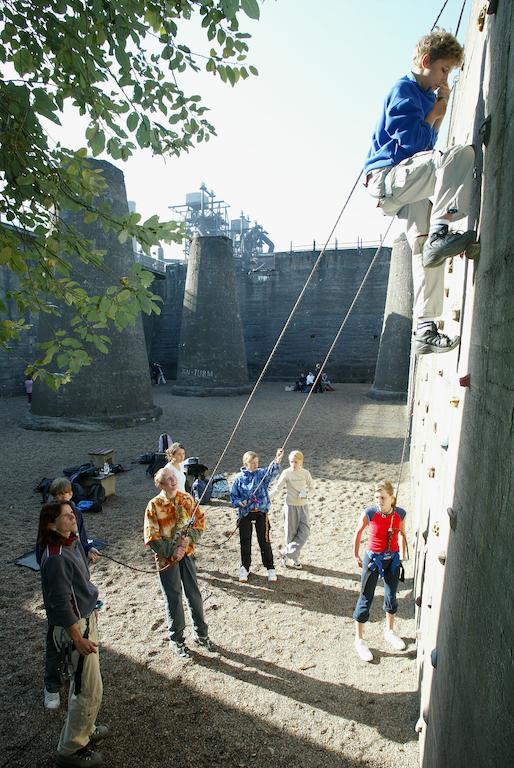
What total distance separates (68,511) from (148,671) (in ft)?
6.00

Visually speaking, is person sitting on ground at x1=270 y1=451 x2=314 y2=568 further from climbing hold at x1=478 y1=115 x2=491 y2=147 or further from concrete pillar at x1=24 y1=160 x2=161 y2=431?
concrete pillar at x1=24 y1=160 x2=161 y2=431

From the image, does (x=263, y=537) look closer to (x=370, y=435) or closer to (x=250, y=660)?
(x=250, y=660)

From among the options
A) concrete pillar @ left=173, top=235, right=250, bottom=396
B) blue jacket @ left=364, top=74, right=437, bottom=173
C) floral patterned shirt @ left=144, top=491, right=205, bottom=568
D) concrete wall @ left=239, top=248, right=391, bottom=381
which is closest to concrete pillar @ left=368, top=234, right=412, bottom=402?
concrete wall @ left=239, top=248, right=391, bottom=381

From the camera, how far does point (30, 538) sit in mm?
6539

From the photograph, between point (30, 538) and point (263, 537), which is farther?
point (30, 538)

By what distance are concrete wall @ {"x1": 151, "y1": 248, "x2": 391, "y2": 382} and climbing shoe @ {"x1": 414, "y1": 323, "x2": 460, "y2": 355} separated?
2401cm

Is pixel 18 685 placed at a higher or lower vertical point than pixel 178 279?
lower

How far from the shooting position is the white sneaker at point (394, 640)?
4.11 meters

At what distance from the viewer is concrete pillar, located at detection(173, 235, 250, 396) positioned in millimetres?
21812

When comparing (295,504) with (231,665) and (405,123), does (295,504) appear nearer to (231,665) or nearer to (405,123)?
(231,665)

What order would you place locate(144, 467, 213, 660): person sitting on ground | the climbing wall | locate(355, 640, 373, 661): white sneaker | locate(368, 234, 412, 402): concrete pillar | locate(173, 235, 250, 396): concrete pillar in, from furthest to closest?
1. locate(173, 235, 250, 396): concrete pillar
2. locate(368, 234, 412, 402): concrete pillar
3. locate(355, 640, 373, 661): white sneaker
4. locate(144, 467, 213, 660): person sitting on ground
5. the climbing wall

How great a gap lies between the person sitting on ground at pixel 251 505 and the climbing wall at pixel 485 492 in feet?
A: 9.75

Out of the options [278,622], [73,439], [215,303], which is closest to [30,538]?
[278,622]

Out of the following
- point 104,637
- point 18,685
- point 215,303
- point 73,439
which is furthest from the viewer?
point 215,303
